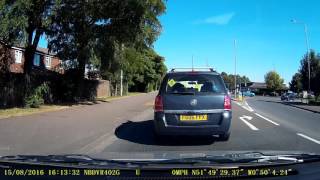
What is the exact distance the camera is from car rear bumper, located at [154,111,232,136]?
11.7m

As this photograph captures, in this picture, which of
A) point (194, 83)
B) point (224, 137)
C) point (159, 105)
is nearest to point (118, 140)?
point (159, 105)

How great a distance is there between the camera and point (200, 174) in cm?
430

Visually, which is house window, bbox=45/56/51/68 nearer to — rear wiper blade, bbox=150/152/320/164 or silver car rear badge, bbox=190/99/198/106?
silver car rear badge, bbox=190/99/198/106

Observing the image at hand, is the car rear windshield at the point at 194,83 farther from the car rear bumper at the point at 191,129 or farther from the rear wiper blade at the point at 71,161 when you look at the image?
the rear wiper blade at the point at 71,161

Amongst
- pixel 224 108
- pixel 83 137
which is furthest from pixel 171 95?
pixel 83 137

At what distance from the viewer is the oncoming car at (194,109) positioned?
1171 cm

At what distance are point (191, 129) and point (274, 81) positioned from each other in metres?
129

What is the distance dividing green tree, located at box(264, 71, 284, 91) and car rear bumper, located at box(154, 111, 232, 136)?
12548 centimetres

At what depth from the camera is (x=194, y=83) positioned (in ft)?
39.6

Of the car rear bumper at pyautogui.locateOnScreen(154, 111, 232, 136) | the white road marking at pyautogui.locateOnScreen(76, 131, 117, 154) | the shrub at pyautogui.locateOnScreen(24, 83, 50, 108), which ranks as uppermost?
the shrub at pyautogui.locateOnScreen(24, 83, 50, 108)

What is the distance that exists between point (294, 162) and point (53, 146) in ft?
25.2

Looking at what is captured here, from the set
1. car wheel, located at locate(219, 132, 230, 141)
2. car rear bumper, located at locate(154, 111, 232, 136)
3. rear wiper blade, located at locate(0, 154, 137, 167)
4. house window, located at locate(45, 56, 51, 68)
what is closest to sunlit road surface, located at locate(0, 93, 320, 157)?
car wheel, located at locate(219, 132, 230, 141)

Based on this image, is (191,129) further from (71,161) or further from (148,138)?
(71,161)

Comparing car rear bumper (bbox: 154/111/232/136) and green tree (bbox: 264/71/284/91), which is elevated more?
green tree (bbox: 264/71/284/91)
